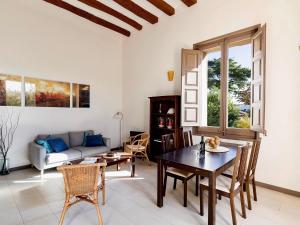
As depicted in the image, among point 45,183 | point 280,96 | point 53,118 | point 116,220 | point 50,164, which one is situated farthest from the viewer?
point 53,118

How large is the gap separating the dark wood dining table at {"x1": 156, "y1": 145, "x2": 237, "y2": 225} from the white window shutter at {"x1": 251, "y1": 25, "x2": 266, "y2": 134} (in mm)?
847

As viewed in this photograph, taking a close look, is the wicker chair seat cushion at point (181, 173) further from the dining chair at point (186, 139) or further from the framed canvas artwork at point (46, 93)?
the framed canvas artwork at point (46, 93)

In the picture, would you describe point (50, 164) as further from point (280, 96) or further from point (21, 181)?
point (280, 96)

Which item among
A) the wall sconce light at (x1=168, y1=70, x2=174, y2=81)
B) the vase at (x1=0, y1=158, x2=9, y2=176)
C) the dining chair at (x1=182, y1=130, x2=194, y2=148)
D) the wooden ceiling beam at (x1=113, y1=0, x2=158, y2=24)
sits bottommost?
the vase at (x1=0, y1=158, x2=9, y2=176)

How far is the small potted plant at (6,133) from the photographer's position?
3.95m

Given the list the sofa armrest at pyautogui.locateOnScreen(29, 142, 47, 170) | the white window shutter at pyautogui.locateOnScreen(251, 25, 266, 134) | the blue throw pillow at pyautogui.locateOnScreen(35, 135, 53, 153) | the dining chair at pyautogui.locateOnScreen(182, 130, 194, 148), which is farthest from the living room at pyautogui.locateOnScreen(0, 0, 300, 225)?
the dining chair at pyautogui.locateOnScreen(182, 130, 194, 148)

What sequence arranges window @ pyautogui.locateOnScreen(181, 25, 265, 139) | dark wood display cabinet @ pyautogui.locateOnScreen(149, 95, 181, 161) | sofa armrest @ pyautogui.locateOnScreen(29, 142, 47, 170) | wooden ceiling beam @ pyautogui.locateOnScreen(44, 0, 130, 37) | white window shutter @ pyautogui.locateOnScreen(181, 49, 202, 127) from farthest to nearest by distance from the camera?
dark wood display cabinet @ pyautogui.locateOnScreen(149, 95, 181, 161), wooden ceiling beam @ pyautogui.locateOnScreen(44, 0, 130, 37), white window shutter @ pyautogui.locateOnScreen(181, 49, 202, 127), sofa armrest @ pyautogui.locateOnScreen(29, 142, 47, 170), window @ pyautogui.locateOnScreen(181, 25, 265, 139)

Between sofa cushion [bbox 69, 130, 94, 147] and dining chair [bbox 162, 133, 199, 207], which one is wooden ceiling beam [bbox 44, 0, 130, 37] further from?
dining chair [bbox 162, 133, 199, 207]

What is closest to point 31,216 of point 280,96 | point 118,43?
point 280,96

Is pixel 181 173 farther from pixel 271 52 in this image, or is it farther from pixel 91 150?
pixel 271 52

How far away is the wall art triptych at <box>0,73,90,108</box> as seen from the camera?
13.4ft

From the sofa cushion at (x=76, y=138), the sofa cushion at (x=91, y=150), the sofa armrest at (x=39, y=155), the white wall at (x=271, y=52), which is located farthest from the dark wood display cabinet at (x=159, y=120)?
the sofa armrest at (x=39, y=155)

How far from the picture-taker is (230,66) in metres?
4.03

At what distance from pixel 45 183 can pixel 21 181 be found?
1.78 feet
